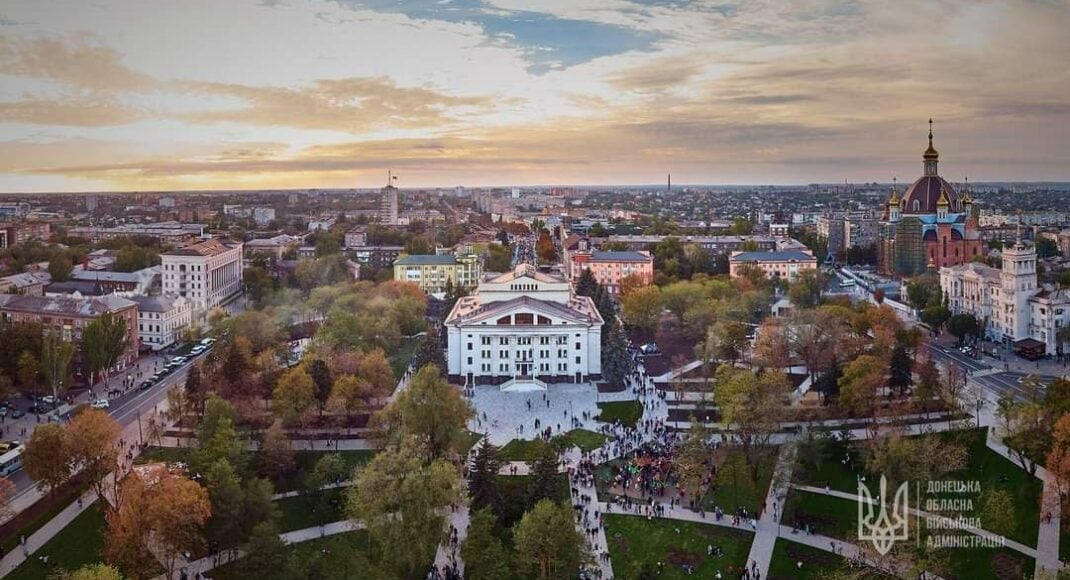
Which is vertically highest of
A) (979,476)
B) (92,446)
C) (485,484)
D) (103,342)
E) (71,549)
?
(103,342)

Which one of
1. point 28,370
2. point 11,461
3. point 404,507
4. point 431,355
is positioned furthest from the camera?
point 431,355

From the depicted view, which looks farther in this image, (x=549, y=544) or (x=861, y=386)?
(x=861, y=386)

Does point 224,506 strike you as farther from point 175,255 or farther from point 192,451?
point 175,255

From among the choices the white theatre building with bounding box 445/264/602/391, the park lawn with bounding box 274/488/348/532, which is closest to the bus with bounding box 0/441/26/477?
the park lawn with bounding box 274/488/348/532

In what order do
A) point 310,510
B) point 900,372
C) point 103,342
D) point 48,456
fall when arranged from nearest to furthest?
point 48,456, point 310,510, point 900,372, point 103,342

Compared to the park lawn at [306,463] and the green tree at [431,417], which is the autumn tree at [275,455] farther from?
the green tree at [431,417]

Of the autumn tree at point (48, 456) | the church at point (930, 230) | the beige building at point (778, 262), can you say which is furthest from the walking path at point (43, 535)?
the church at point (930, 230)

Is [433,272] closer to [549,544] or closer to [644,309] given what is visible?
[644,309]
